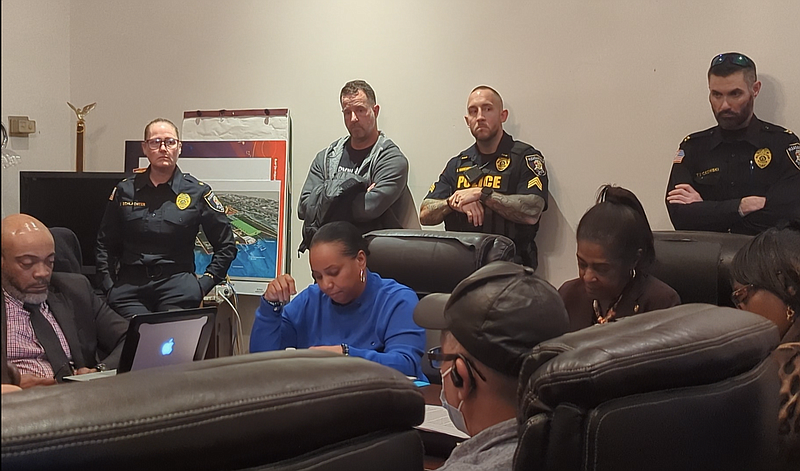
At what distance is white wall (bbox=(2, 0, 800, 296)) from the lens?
14.0 ft

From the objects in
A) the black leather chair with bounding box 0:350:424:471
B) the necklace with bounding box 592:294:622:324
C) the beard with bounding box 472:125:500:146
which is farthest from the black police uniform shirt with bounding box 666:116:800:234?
the black leather chair with bounding box 0:350:424:471

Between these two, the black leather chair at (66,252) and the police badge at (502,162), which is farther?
the police badge at (502,162)

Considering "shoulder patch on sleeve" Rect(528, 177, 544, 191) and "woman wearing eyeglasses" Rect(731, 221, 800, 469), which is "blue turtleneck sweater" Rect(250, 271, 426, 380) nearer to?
"woman wearing eyeglasses" Rect(731, 221, 800, 469)

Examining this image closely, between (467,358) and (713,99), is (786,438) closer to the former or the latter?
(467,358)

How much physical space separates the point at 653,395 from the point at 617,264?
1431 mm

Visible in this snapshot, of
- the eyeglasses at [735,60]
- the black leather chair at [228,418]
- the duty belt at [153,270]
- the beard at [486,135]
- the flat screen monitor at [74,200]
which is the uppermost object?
the eyeglasses at [735,60]

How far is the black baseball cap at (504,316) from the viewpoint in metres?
1.24

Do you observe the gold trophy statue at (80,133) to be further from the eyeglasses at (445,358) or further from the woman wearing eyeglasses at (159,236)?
the eyeglasses at (445,358)

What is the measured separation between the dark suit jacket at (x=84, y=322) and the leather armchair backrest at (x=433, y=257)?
1061mm

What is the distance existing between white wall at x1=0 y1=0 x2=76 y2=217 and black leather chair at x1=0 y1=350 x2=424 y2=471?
5.27m

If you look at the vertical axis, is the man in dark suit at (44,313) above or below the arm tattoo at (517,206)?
below

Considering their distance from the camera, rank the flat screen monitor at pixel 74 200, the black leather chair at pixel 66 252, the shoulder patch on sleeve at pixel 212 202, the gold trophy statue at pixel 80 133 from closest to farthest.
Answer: the black leather chair at pixel 66 252 → the shoulder patch on sleeve at pixel 212 202 → the flat screen monitor at pixel 74 200 → the gold trophy statue at pixel 80 133

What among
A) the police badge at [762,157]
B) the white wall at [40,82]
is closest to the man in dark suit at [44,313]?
the white wall at [40,82]

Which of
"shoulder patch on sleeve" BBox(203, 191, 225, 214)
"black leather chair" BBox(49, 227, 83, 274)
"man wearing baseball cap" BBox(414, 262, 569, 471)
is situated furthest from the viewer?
"shoulder patch on sleeve" BBox(203, 191, 225, 214)
